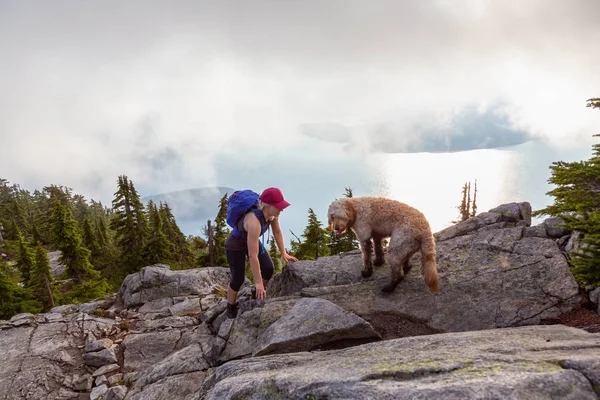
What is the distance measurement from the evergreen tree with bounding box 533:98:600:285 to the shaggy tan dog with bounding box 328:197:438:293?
294cm

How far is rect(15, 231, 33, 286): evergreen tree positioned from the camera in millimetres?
33688

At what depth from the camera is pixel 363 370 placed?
3619 mm

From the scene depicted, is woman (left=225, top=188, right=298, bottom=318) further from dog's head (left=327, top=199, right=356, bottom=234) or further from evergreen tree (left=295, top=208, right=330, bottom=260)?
evergreen tree (left=295, top=208, right=330, bottom=260)

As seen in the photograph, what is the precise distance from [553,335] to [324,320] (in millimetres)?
3812

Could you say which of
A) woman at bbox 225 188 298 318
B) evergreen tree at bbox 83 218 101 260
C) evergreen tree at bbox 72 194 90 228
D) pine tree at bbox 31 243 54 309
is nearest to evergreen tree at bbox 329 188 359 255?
woman at bbox 225 188 298 318

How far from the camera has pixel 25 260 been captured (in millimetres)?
34031

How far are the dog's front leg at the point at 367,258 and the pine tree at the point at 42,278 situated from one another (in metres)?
35.4

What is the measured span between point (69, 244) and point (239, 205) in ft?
132

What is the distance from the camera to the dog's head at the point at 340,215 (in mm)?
8000

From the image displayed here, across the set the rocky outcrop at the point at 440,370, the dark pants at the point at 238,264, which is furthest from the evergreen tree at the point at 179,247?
the rocky outcrop at the point at 440,370

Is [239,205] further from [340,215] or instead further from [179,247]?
[179,247]

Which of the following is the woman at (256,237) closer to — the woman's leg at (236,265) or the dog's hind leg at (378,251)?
the woman's leg at (236,265)

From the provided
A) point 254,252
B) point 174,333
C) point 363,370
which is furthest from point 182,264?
point 363,370

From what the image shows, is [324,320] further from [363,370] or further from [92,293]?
[92,293]
